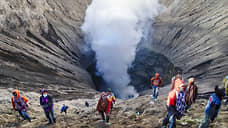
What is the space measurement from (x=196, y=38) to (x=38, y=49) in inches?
522

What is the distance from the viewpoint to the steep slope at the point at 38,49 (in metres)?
12.0

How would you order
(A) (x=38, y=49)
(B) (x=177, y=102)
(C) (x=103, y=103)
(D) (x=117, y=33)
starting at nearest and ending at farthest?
1. (B) (x=177, y=102)
2. (C) (x=103, y=103)
3. (A) (x=38, y=49)
4. (D) (x=117, y=33)

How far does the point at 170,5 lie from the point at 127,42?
27.3 feet

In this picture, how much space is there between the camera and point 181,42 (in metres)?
18.5

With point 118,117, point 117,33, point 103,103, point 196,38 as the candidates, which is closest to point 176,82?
point 103,103

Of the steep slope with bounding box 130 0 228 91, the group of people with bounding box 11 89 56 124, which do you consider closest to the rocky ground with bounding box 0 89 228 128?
the group of people with bounding box 11 89 56 124

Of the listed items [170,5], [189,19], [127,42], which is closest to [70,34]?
[127,42]

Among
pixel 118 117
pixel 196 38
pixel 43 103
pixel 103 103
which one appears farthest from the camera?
pixel 196 38

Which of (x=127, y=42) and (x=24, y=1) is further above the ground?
(x=24, y=1)

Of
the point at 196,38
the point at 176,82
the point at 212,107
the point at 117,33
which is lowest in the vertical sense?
the point at 212,107

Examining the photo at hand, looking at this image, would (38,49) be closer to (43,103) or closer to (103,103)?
(43,103)

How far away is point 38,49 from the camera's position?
49.2 ft

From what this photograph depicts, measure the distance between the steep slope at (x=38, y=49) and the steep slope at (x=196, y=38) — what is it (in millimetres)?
8176

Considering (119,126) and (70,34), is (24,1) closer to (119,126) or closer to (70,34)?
(70,34)
